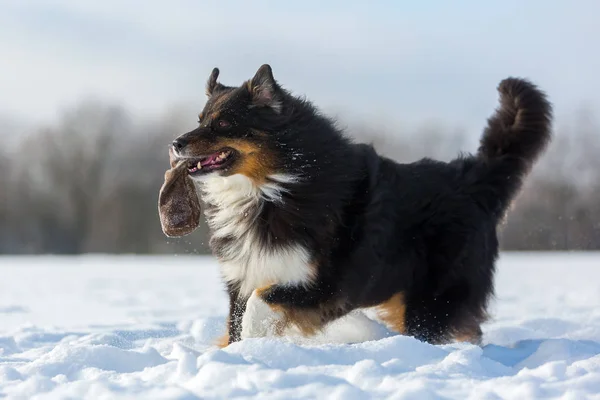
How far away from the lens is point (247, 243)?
5508mm

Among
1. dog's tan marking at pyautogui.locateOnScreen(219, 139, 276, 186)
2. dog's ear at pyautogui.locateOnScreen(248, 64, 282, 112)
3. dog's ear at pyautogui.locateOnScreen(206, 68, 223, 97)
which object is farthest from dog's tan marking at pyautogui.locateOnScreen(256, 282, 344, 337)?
dog's ear at pyautogui.locateOnScreen(206, 68, 223, 97)

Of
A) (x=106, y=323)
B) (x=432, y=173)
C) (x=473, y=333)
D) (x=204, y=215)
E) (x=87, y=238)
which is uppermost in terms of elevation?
(x=432, y=173)

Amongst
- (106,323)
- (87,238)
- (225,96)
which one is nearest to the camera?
(225,96)

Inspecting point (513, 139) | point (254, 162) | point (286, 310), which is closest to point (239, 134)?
point (254, 162)

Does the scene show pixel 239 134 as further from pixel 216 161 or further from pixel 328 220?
pixel 328 220

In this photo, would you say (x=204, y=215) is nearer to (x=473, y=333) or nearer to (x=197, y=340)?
(x=197, y=340)

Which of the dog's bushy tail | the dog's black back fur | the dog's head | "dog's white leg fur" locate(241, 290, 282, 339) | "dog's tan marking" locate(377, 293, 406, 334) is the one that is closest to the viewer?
"dog's white leg fur" locate(241, 290, 282, 339)

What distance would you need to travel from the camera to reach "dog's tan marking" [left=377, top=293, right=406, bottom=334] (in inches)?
238

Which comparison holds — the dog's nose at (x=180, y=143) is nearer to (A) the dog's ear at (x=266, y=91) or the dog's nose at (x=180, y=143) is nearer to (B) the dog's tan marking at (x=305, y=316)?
(A) the dog's ear at (x=266, y=91)

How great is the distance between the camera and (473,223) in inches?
242

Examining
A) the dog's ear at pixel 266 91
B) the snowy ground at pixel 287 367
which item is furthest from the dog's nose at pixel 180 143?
the snowy ground at pixel 287 367

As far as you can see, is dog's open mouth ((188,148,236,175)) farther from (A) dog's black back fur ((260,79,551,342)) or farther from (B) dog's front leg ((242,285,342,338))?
(B) dog's front leg ((242,285,342,338))

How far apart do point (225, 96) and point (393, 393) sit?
3.05m

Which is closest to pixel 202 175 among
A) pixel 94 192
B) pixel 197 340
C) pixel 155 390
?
pixel 197 340
